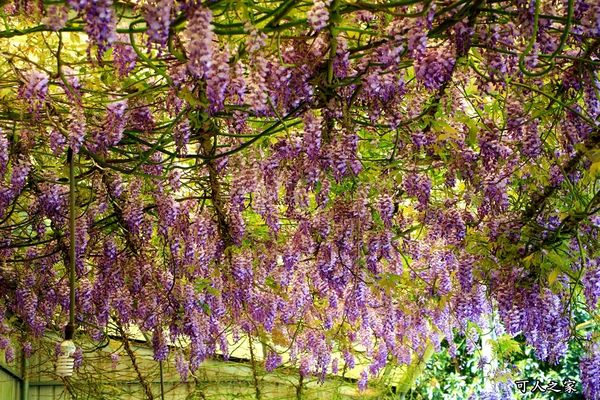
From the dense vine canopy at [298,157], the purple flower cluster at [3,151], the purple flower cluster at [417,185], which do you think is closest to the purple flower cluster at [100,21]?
the dense vine canopy at [298,157]

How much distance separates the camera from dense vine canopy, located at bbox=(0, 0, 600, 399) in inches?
105

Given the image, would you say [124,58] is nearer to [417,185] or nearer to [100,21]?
[100,21]

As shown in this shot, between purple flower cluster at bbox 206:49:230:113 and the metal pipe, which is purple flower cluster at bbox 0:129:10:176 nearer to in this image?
purple flower cluster at bbox 206:49:230:113

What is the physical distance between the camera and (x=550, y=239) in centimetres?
386

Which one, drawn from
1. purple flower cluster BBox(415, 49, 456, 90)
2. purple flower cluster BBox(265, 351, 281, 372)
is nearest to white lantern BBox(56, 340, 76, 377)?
purple flower cluster BBox(415, 49, 456, 90)

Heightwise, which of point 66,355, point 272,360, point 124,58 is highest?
point 124,58

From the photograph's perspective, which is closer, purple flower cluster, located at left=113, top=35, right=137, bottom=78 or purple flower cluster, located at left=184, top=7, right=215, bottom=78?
purple flower cluster, located at left=184, top=7, right=215, bottom=78

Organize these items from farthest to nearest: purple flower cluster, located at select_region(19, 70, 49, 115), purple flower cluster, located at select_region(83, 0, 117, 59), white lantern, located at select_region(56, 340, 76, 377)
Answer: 1. purple flower cluster, located at select_region(19, 70, 49, 115)
2. white lantern, located at select_region(56, 340, 76, 377)
3. purple flower cluster, located at select_region(83, 0, 117, 59)

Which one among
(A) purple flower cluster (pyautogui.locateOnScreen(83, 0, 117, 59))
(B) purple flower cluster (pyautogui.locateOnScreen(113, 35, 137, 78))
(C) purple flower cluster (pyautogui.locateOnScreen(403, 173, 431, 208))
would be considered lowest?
(A) purple flower cluster (pyautogui.locateOnScreen(83, 0, 117, 59))

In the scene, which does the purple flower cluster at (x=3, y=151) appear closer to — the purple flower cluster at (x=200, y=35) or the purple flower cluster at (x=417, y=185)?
the purple flower cluster at (x=200, y=35)

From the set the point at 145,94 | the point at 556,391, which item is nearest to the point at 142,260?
the point at 145,94

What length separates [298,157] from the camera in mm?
3627

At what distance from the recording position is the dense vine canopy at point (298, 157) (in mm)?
2678

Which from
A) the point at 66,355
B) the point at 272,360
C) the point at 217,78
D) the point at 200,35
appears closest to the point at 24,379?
the point at 272,360
